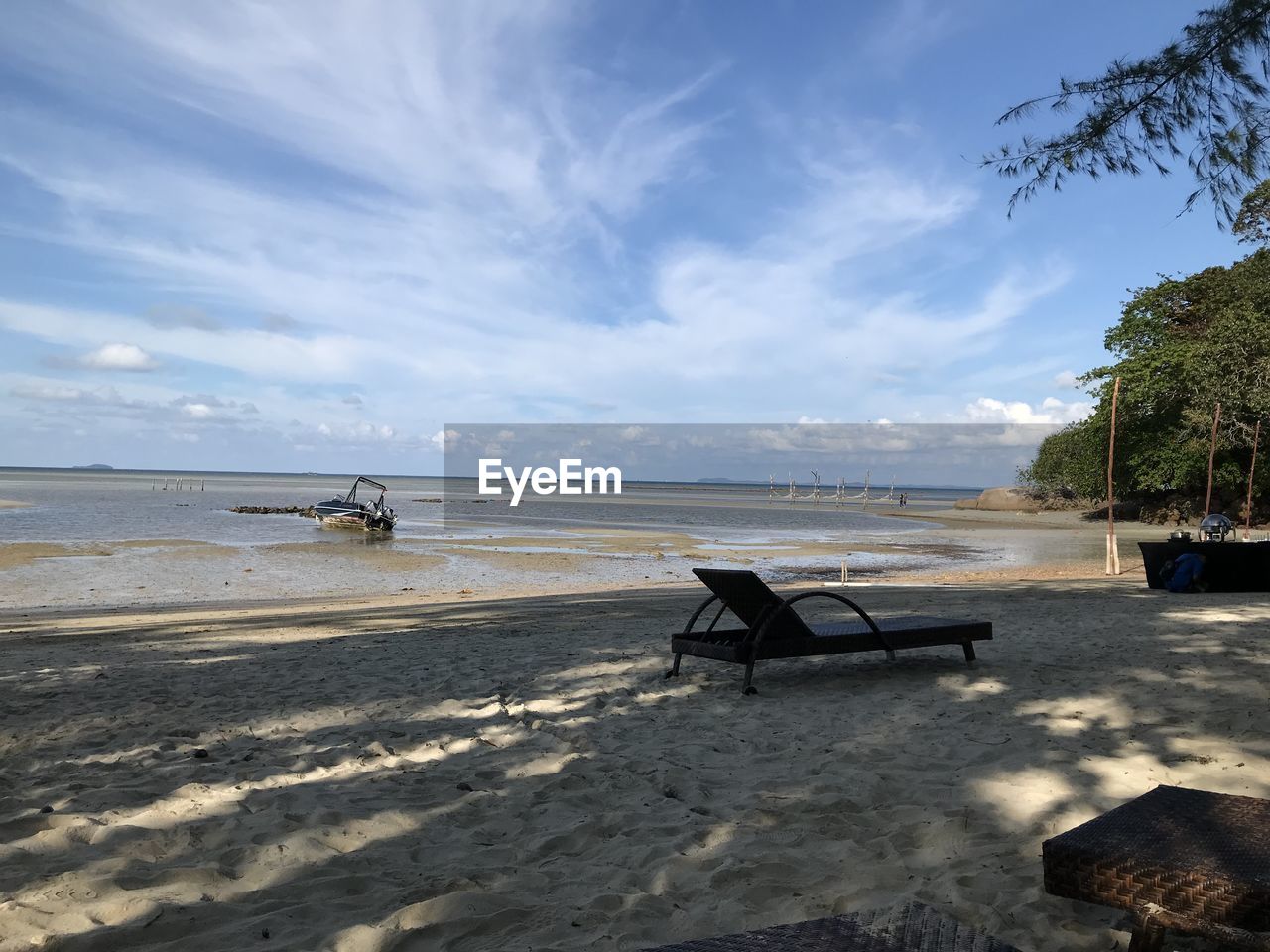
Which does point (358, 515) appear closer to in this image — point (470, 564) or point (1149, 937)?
point (470, 564)

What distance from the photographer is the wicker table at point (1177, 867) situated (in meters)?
2.11

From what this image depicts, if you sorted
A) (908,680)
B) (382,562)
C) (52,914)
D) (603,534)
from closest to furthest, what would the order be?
(52,914)
(908,680)
(382,562)
(603,534)

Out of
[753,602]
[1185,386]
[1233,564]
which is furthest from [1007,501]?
[753,602]

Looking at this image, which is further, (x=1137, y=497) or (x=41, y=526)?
(x=1137, y=497)

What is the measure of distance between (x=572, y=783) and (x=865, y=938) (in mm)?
2509

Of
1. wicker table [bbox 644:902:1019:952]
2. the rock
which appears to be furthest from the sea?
the rock

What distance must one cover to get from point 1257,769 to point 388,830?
3.80 m

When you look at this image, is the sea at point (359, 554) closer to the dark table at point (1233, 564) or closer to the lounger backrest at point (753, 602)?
the dark table at point (1233, 564)

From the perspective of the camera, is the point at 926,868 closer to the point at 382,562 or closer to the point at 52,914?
the point at 52,914

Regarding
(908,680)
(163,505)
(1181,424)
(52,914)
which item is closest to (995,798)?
(908,680)

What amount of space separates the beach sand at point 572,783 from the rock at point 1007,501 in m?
61.0

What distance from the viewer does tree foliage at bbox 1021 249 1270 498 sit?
3219 cm

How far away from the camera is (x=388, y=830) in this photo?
3.66 meters

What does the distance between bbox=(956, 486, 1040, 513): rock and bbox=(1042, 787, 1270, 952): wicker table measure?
65.8m
